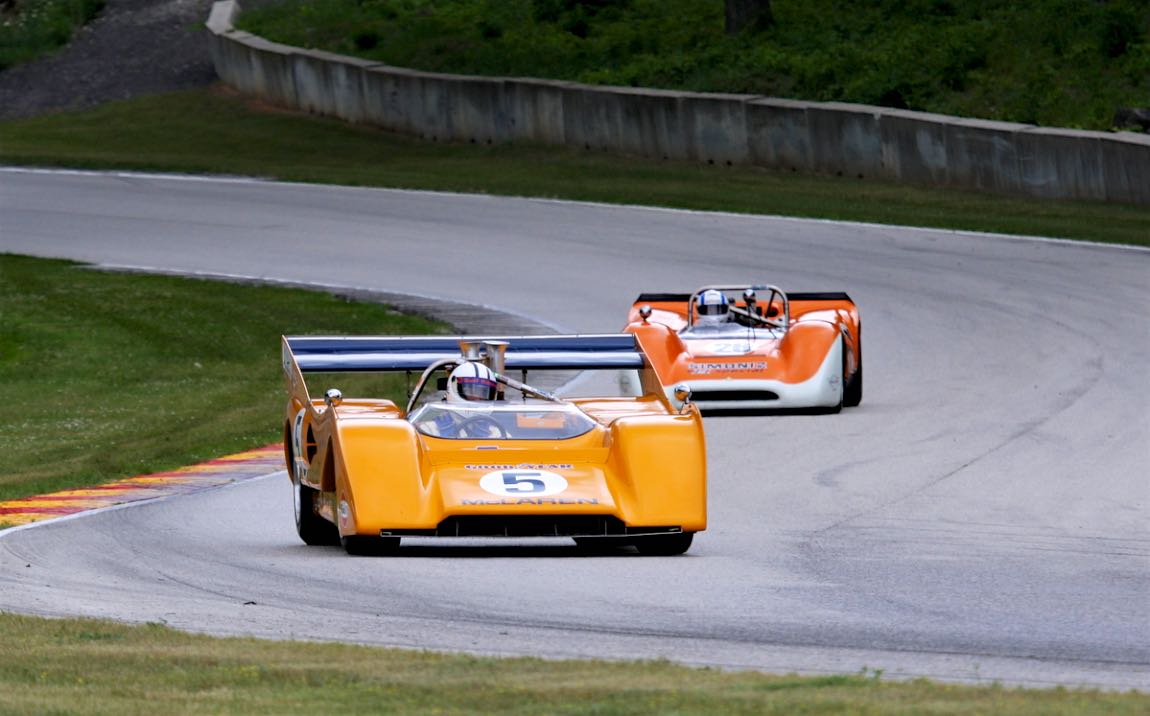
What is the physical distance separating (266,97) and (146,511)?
2968 cm

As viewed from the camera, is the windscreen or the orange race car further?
the orange race car

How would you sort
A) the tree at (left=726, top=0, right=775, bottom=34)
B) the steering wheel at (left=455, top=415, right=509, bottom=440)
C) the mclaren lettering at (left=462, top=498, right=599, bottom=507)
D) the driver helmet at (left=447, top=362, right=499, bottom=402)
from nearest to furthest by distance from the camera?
the mclaren lettering at (left=462, top=498, right=599, bottom=507) < the steering wheel at (left=455, top=415, right=509, bottom=440) < the driver helmet at (left=447, top=362, right=499, bottom=402) < the tree at (left=726, top=0, right=775, bottom=34)

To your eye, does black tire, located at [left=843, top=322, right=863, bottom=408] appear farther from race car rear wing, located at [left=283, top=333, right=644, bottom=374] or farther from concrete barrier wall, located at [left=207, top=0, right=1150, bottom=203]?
concrete barrier wall, located at [left=207, top=0, right=1150, bottom=203]

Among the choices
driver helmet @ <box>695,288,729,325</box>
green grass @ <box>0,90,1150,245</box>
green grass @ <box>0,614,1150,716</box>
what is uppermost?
green grass @ <box>0,614,1150,716</box>

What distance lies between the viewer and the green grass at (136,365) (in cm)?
1628

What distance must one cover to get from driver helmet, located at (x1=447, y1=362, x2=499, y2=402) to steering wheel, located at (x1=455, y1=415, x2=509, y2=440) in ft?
1.21

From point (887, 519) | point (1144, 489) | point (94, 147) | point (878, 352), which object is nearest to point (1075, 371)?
point (878, 352)

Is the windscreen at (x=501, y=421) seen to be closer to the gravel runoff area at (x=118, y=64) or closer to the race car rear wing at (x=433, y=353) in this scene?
the race car rear wing at (x=433, y=353)

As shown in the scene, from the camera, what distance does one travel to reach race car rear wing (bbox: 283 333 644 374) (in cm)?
1264

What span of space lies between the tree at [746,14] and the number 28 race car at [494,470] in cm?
2764

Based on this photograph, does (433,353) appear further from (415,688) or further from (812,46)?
(812,46)

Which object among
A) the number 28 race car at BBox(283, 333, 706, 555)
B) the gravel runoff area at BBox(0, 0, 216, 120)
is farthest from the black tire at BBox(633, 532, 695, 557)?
the gravel runoff area at BBox(0, 0, 216, 120)

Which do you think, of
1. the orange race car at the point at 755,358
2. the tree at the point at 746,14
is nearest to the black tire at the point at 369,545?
the orange race car at the point at 755,358

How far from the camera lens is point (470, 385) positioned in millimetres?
A: 11742
